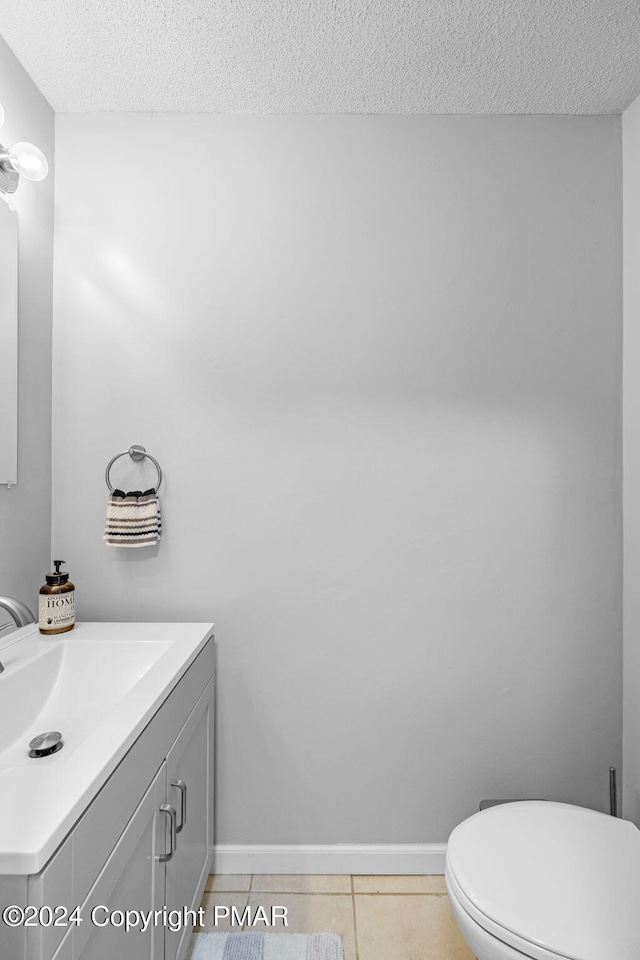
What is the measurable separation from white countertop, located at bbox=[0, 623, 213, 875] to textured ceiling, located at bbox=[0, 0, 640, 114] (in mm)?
1551

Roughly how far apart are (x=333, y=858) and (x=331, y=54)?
2324 millimetres

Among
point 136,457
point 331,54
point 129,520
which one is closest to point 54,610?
point 129,520

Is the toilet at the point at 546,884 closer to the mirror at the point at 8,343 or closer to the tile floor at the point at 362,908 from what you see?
the tile floor at the point at 362,908

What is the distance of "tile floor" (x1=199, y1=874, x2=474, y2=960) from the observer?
153 centimetres

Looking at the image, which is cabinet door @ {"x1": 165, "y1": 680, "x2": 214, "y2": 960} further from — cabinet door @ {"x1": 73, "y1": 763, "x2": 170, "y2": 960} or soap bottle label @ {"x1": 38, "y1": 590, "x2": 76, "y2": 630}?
soap bottle label @ {"x1": 38, "y1": 590, "x2": 76, "y2": 630}

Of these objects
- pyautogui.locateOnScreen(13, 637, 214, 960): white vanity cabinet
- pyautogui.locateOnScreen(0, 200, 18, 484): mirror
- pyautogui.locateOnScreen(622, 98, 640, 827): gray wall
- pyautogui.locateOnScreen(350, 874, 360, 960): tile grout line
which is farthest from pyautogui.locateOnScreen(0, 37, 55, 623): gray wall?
pyautogui.locateOnScreen(622, 98, 640, 827): gray wall

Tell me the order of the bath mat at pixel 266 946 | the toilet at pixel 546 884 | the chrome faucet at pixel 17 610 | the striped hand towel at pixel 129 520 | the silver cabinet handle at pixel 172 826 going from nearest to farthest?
the toilet at pixel 546 884 → the silver cabinet handle at pixel 172 826 → the chrome faucet at pixel 17 610 → the bath mat at pixel 266 946 → the striped hand towel at pixel 129 520

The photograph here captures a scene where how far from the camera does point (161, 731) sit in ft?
3.88

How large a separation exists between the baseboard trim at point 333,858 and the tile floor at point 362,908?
0.07ft

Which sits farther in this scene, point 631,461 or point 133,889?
point 631,461

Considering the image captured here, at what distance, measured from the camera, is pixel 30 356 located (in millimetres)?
1653

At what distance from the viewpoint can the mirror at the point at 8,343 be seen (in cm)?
148

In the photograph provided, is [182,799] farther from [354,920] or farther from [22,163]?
[22,163]

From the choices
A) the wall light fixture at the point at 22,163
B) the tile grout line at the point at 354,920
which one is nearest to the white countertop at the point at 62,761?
the tile grout line at the point at 354,920
